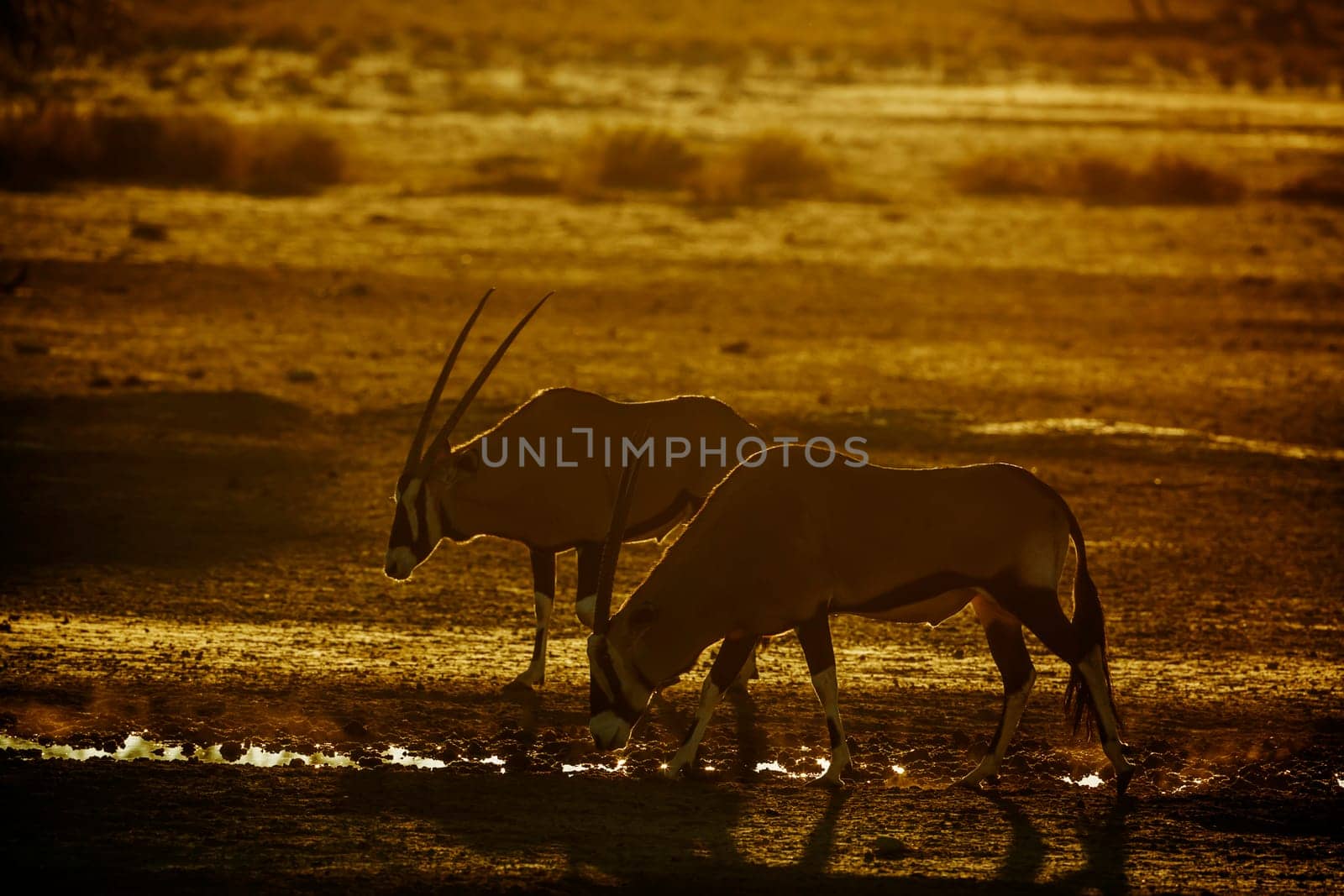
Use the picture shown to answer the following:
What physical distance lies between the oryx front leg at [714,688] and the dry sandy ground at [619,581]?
0.13m

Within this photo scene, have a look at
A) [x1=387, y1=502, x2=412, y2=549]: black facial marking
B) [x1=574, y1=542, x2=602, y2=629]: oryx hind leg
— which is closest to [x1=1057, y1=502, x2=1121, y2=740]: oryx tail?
[x1=574, y1=542, x2=602, y2=629]: oryx hind leg

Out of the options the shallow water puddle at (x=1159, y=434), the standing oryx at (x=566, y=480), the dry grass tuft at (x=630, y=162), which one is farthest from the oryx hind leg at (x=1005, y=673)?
the dry grass tuft at (x=630, y=162)

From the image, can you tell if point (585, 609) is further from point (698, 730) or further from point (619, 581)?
point (619, 581)

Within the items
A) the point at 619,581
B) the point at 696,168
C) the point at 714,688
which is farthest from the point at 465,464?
the point at 696,168

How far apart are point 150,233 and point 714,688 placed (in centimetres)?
2094

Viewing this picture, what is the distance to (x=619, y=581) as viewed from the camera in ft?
40.9

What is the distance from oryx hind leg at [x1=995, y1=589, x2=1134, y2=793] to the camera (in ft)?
27.5

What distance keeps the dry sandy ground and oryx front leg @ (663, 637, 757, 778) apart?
135 millimetres

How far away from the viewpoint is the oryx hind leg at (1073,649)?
27.5ft

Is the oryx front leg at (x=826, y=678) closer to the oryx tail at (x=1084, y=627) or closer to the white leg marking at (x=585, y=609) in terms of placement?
the oryx tail at (x=1084, y=627)

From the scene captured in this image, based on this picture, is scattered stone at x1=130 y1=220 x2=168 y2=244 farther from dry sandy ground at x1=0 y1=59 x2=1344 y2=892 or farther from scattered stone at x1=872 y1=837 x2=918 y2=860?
scattered stone at x1=872 y1=837 x2=918 y2=860

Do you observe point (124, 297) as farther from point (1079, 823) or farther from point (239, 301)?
point (1079, 823)

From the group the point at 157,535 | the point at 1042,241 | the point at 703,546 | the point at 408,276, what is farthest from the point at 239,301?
the point at 703,546

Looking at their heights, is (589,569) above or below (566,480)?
below
